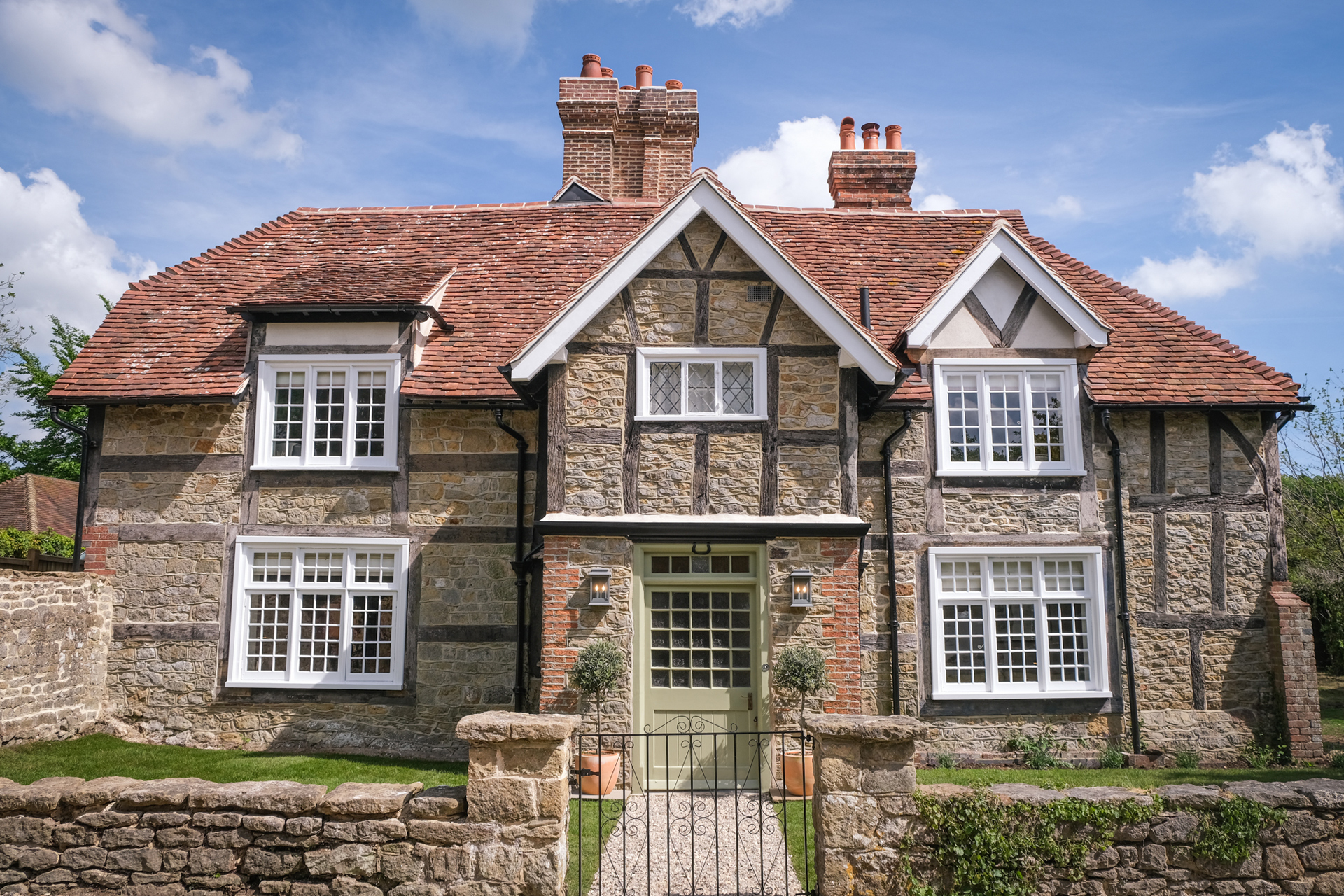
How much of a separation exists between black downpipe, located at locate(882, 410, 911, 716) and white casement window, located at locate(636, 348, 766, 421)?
8.06 ft

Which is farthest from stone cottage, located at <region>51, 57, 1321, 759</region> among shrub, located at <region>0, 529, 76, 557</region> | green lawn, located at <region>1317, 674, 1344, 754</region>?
shrub, located at <region>0, 529, 76, 557</region>

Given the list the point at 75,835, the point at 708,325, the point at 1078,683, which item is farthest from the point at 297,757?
the point at 1078,683

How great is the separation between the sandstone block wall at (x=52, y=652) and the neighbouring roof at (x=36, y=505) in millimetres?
13022

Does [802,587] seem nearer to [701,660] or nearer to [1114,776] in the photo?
[701,660]

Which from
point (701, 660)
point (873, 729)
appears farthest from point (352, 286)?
point (873, 729)

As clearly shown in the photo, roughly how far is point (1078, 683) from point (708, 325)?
7.12 m

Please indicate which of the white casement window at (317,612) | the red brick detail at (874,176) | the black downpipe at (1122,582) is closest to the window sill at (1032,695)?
the black downpipe at (1122,582)

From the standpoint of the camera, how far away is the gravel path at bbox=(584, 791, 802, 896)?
6844 millimetres

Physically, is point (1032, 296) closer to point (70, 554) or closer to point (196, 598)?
point (196, 598)

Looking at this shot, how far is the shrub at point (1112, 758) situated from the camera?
39.2 ft

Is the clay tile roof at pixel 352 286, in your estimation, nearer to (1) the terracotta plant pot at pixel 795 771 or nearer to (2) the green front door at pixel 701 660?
(2) the green front door at pixel 701 660

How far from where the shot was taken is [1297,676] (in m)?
12.1

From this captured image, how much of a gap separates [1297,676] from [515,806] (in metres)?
11.3

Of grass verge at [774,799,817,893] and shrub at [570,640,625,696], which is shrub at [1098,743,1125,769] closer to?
grass verge at [774,799,817,893]
